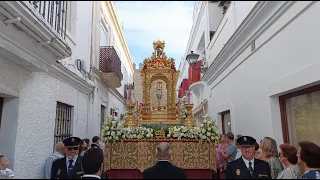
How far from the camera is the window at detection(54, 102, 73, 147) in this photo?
535cm

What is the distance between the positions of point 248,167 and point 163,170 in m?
0.95

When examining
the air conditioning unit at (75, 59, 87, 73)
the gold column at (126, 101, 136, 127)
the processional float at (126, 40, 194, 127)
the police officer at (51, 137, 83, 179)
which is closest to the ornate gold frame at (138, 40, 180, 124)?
the processional float at (126, 40, 194, 127)

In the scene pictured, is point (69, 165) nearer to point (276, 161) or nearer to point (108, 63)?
point (276, 161)

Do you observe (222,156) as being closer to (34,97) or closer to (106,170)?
(106,170)

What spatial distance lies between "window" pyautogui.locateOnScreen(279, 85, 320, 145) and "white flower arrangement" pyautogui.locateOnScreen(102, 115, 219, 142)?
1.08 m

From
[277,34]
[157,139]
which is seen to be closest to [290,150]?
[277,34]

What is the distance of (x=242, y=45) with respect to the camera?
14.8ft

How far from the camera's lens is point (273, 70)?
12.0 ft

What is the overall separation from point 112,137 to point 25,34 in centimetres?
200

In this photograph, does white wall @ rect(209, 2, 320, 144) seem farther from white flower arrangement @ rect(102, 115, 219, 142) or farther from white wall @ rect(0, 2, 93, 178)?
white wall @ rect(0, 2, 93, 178)

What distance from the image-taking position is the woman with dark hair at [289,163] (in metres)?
2.33

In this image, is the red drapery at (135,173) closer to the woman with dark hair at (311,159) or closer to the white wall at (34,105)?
the white wall at (34,105)

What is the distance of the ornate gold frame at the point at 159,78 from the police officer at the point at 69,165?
279 centimetres

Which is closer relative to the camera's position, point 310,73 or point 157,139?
point 310,73
